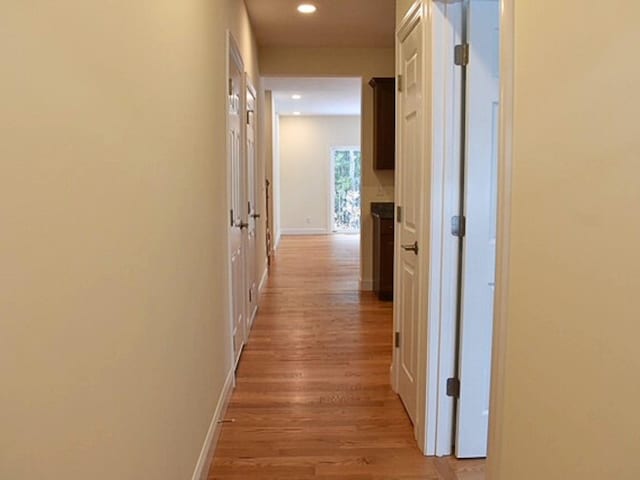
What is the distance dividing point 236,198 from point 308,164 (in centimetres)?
885

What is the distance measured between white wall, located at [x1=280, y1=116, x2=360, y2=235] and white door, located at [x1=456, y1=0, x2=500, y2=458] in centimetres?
1027

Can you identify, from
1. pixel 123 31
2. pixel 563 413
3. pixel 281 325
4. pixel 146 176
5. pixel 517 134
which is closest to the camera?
pixel 563 413

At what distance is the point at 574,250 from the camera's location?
4.10 feet

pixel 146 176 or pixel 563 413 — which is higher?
pixel 146 176

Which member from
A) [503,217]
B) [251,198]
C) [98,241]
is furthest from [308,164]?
[98,241]

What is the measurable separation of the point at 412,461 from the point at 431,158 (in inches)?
56.1

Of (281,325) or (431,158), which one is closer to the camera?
(431,158)

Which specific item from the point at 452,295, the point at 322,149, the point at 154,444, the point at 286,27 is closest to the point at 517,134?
the point at 452,295

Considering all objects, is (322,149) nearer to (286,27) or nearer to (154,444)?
(286,27)

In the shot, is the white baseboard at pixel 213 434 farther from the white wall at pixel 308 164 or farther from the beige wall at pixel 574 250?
the white wall at pixel 308 164

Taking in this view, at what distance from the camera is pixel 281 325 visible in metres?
5.00

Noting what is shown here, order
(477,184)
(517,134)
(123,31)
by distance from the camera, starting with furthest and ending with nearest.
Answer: (477,184) < (517,134) < (123,31)

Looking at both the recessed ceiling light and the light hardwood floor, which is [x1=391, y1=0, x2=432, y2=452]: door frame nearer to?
the light hardwood floor

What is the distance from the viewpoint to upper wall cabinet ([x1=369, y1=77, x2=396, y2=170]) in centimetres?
610
